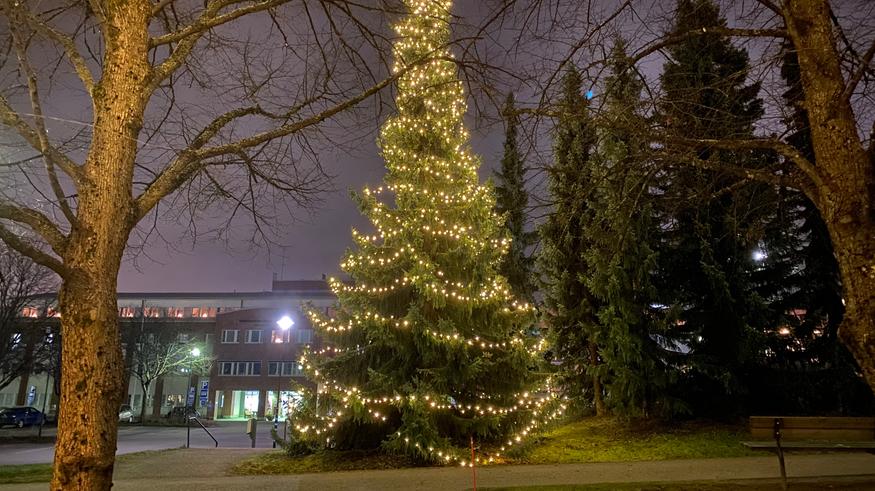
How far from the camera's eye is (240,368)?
5522 cm

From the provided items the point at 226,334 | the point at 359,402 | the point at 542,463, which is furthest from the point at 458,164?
the point at 226,334

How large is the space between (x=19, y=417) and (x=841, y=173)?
4604 cm

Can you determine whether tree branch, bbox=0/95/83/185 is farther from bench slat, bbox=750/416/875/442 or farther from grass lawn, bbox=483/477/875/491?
bench slat, bbox=750/416/875/442

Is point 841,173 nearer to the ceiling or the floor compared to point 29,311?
nearer to the floor

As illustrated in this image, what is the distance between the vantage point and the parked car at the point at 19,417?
36.0 m

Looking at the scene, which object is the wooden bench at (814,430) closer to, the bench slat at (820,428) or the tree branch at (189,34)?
the bench slat at (820,428)

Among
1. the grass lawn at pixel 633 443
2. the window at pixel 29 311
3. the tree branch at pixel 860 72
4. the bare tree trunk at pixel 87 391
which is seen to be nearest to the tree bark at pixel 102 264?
the bare tree trunk at pixel 87 391

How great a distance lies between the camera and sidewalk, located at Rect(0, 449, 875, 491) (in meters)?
9.16

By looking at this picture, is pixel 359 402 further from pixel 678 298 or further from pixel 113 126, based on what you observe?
pixel 678 298

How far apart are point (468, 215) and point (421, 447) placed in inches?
201

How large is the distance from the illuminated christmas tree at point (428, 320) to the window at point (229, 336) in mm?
46956

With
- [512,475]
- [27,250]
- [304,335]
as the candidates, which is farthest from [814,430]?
[304,335]

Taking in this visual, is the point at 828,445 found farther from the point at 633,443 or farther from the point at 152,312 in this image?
the point at 152,312

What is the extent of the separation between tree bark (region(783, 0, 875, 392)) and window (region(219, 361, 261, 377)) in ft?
182
